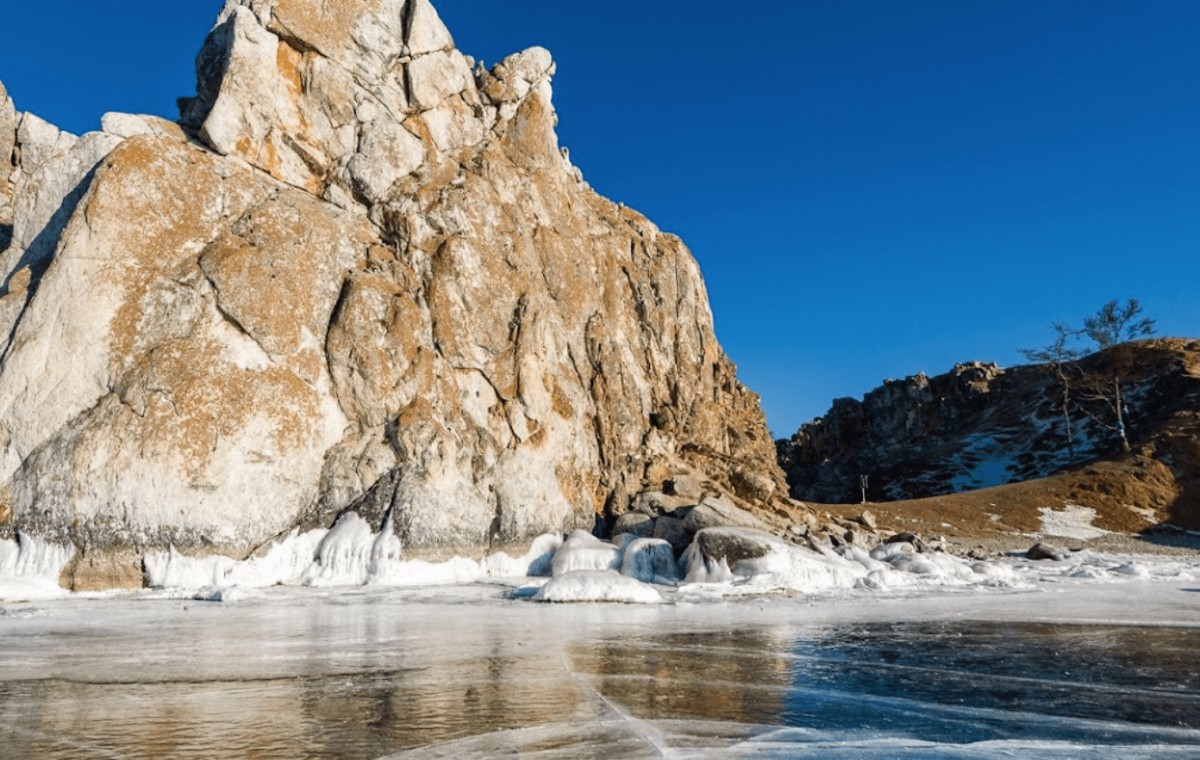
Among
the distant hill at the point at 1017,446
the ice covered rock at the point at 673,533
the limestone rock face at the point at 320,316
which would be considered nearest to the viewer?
the limestone rock face at the point at 320,316

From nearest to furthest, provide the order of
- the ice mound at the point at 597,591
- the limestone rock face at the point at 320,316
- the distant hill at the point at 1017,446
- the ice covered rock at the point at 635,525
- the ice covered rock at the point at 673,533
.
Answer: the ice mound at the point at 597,591 → the limestone rock face at the point at 320,316 → the ice covered rock at the point at 673,533 → the ice covered rock at the point at 635,525 → the distant hill at the point at 1017,446

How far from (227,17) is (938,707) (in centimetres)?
4982

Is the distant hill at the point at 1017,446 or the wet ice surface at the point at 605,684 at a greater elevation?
the distant hill at the point at 1017,446

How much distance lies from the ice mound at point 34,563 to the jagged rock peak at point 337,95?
66.2ft

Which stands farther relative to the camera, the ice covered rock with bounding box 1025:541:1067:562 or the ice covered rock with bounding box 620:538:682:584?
the ice covered rock with bounding box 1025:541:1067:562

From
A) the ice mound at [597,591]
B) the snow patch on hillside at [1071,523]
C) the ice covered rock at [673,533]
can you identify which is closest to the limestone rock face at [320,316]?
the ice covered rock at [673,533]

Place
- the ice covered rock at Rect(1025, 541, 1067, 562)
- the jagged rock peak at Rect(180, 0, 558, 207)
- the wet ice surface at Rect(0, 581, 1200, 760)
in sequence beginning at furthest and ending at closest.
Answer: the ice covered rock at Rect(1025, 541, 1067, 562) → the jagged rock peak at Rect(180, 0, 558, 207) → the wet ice surface at Rect(0, 581, 1200, 760)

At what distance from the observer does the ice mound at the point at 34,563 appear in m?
27.2

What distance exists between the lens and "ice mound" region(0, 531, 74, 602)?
2719 cm

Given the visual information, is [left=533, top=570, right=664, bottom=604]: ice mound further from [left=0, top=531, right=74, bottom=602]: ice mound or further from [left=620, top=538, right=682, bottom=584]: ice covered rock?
[left=0, top=531, right=74, bottom=602]: ice mound

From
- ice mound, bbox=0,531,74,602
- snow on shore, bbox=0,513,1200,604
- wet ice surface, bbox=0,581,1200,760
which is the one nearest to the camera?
wet ice surface, bbox=0,581,1200,760

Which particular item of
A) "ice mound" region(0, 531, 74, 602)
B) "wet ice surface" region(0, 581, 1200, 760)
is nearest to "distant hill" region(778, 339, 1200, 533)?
"wet ice surface" region(0, 581, 1200, 760)

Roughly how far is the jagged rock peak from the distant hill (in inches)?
1633

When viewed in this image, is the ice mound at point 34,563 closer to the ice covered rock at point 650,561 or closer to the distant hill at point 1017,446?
the ice covered rock at point 650,561
